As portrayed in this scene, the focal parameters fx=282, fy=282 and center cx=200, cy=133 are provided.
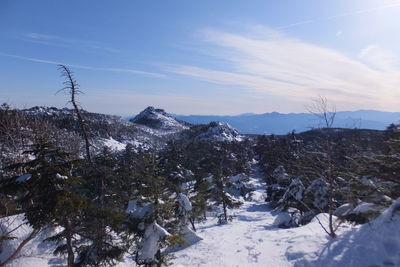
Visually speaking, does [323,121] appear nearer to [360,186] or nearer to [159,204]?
[360,186]

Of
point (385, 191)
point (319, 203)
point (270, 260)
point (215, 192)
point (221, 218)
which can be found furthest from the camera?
point (221, 218)

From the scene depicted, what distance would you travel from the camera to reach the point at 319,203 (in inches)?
999

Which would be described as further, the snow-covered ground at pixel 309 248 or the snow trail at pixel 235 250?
the snow trail at pixel 235 250

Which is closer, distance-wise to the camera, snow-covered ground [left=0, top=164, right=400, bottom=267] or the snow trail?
snow-covered ground [left=0, top=164, right=400, bottom=267]

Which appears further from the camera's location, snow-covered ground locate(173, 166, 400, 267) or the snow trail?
the snow trail

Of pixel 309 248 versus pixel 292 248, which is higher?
pixel 309 248

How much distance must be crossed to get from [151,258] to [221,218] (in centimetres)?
2601

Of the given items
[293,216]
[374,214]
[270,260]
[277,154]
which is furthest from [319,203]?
[277,154]

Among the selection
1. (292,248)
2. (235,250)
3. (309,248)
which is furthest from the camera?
(235,250)

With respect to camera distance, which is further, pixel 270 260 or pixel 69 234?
pixel 270 260

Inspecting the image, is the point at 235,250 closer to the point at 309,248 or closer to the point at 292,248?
the point at 292,248

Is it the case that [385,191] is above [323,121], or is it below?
below

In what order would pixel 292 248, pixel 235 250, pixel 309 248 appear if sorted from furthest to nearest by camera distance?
pixel 235 250, pixel 292 248, pixel 309 248

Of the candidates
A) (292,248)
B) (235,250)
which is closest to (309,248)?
(292,248)
